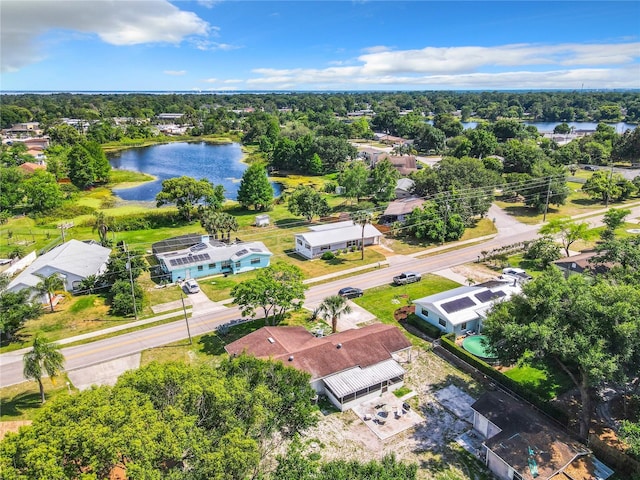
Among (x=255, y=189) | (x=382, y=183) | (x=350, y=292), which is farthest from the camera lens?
(x=382, y=183)

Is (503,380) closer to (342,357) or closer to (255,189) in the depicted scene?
(342,357)

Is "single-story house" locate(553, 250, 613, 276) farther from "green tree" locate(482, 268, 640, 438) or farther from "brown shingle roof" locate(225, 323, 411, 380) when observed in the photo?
"brown shingle roof" locate(225, 323, 411, 380)

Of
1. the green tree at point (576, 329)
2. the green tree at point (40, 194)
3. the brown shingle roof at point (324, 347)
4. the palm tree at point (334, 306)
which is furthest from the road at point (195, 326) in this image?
the green tree at point (40, 194)

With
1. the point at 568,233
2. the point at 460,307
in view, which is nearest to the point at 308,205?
the point at 460,307

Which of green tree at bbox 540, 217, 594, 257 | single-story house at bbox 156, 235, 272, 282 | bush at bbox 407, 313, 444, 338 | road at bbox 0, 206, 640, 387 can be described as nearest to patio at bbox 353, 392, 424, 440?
bush at bbox 407, 313, 444, 338

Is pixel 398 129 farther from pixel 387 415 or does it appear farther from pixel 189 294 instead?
pixel 387 415

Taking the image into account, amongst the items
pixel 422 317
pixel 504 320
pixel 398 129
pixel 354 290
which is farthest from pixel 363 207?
pixel 398 129
